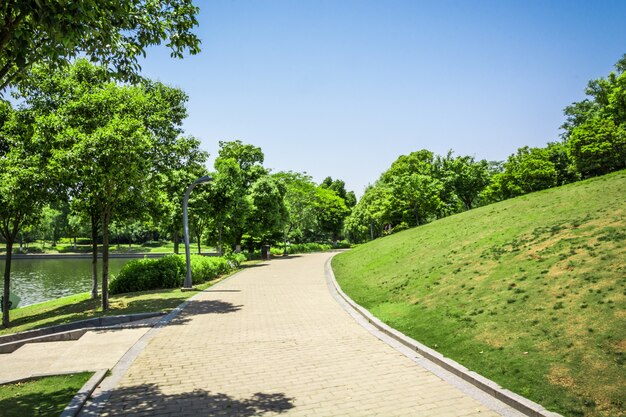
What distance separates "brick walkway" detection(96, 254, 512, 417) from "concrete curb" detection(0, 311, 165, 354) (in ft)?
5.34

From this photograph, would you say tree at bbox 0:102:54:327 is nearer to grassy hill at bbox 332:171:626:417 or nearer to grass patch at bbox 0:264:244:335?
grass patch at bbox 0:264:244:335

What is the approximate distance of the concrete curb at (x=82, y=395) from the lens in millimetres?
5656

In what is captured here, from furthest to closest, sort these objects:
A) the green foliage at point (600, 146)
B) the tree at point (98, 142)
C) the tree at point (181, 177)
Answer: the green foliage at point (600, 146) < the tree at point (181, 177) < the tree at point (98, 142)

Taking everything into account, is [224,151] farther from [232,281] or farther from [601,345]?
[601,345]

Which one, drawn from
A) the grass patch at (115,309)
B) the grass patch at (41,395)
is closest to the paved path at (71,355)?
the grass patch at (41,395)

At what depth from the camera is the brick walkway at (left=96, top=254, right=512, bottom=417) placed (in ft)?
18.8

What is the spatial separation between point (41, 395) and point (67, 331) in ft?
17.5

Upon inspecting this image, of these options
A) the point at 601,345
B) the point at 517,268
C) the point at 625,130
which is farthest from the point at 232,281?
the point at 625,130

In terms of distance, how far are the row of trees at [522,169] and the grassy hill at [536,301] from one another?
744 inches

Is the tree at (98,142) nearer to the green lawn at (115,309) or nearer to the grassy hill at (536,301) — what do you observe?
the green lawn at (115,309)

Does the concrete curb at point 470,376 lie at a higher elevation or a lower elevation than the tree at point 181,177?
lower

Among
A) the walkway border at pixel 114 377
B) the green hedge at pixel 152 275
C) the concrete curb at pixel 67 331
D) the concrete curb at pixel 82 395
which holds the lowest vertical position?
the concrete curb at pixel 67 331

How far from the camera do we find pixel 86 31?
220 inches


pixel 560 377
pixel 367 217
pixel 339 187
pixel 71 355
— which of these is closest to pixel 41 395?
pixel 71 355
